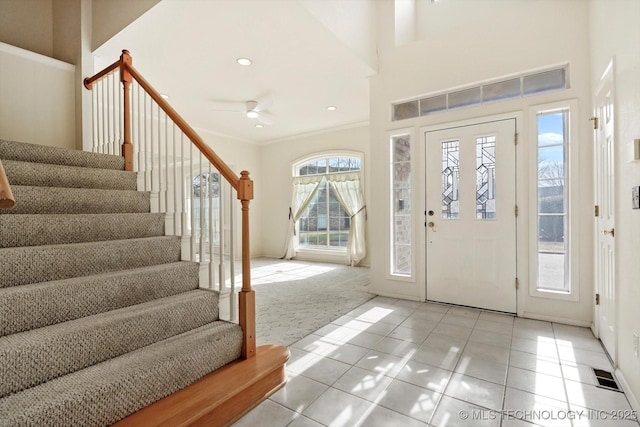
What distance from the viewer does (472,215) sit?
3.46 meters

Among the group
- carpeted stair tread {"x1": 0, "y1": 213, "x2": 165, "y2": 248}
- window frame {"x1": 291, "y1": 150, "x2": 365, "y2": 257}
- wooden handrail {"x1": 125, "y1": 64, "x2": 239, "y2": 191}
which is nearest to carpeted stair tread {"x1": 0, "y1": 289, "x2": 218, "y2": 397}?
carpeted stair tread {"x1": 0, "y1": 213, "x2": 165, "y2": 248}

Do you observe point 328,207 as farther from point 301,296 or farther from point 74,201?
point 74,201

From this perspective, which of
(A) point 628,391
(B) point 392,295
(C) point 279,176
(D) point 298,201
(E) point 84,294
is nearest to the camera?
(E) point 84,294

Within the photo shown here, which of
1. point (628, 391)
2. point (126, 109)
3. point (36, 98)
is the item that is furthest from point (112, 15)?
point (628, 391)

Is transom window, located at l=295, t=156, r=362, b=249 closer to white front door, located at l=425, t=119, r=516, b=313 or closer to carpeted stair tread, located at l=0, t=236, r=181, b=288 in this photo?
white front door, located at l=425, t=119, r=516, b=313

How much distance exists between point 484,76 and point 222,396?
3775 millimetres

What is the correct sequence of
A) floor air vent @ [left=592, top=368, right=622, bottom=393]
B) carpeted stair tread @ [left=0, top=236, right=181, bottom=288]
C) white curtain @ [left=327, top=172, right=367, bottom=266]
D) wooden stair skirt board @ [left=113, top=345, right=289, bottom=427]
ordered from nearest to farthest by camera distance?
wooden stair skirt board @ [left=113, top=345, right=289, bottom=427] < carpeted stair tread @ [left=0, top=236, right=181, bottom=288] < floor air vent @ [left=592, top=368, right=622, bottom=393] < white curtain @ [left=327, top=172, right=367, bottom=266]

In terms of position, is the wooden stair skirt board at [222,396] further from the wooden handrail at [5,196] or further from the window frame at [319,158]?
the window frame at [319,158]

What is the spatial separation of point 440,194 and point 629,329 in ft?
6.79

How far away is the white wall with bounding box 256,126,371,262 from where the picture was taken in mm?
6839

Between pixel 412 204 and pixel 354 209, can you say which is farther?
pixel 354 209

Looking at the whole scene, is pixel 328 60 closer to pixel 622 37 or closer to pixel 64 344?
pixel 622 37

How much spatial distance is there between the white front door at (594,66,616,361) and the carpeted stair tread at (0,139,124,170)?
409 cm

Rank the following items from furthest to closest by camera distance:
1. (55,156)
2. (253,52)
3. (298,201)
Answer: (298,201) < (253,52) < (55,156)
